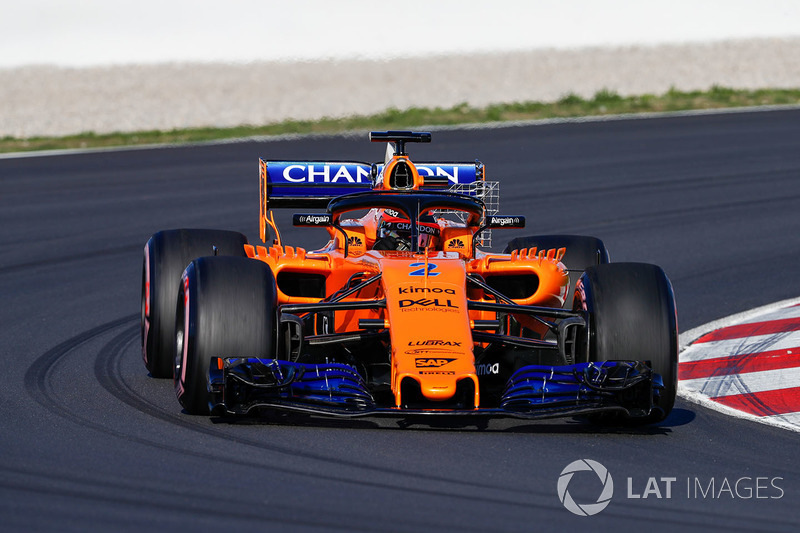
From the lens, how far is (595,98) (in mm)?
25469

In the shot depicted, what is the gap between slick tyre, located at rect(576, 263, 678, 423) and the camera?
23.9 feet

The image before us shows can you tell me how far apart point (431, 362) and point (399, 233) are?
214 centimetres

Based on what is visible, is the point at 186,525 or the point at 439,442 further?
the point at 439,442

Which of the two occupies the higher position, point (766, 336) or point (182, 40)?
point (182, 40)

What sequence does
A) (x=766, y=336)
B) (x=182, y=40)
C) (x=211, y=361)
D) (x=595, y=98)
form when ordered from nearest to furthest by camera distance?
(x=211, y=361) → (x=766, y=336) → (x=595, y=98) → (x=182, y=40)

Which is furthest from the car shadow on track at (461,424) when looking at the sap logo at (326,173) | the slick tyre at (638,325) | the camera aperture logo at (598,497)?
the sap logo at (326,173)

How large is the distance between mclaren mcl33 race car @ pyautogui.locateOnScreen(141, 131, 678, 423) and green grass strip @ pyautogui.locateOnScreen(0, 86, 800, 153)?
12.5 meters

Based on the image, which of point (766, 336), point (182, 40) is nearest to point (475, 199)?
point (766, 336)

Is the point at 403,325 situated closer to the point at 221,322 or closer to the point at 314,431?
the point at 314,431

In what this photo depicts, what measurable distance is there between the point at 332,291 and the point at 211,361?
162cm

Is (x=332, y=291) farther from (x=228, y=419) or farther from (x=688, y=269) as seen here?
(x=688, y=269)

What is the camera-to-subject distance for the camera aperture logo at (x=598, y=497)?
5.66 m

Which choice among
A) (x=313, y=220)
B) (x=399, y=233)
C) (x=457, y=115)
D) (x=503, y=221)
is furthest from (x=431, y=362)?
(x=457, y=115)

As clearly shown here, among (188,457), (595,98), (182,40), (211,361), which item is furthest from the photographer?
(182,40)
